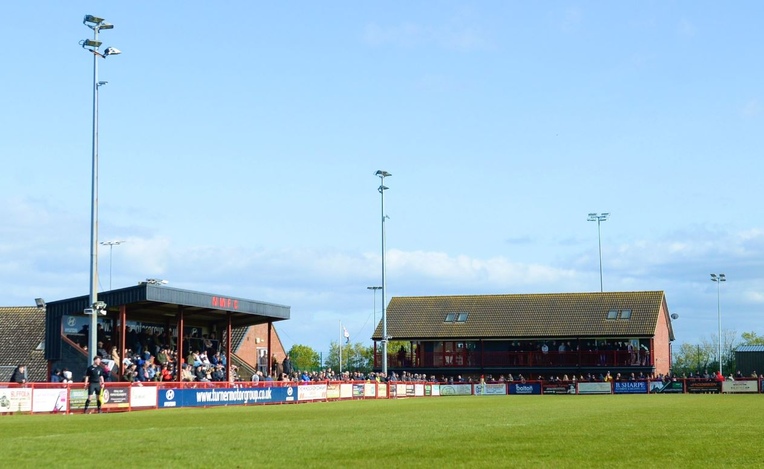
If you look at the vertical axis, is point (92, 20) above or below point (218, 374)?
above

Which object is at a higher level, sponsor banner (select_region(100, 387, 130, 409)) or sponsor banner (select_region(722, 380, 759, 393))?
sponsor banner (select_region(100, 387, 130, 409))

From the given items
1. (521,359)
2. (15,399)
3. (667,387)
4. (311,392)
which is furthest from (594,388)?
(15,399)

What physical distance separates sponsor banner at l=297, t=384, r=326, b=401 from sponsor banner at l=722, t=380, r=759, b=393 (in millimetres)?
25136

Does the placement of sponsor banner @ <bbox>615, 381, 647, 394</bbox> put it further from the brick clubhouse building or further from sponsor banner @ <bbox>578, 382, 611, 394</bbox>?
the brick clubhouse building

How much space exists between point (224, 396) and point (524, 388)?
1063 inches

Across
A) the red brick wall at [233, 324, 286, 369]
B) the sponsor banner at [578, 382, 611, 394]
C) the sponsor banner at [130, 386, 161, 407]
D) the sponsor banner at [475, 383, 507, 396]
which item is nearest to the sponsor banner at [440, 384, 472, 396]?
the sponsor banner at [475, 383, 507, 396]

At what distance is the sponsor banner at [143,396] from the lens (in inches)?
1381

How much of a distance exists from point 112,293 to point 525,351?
40.4m

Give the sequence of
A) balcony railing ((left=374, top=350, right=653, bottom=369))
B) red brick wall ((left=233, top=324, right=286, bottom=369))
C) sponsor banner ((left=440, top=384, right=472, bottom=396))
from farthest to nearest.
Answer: red brick wall ((left=233, top=324, right=286, bottom=369))
balcony railing ((left=374, top=350, right=653, bottom=369))
sponsor banner ((left=440, top=384, right=472, bottom=396))

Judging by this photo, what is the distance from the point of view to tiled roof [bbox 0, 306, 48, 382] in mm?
67688

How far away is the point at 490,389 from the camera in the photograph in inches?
2493

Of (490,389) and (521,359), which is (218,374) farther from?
(521,359)

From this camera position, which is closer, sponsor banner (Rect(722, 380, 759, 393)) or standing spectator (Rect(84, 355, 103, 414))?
standing spectator (Rect(84, 355, 103, 414))

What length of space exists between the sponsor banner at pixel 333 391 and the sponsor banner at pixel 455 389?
46.5ft
